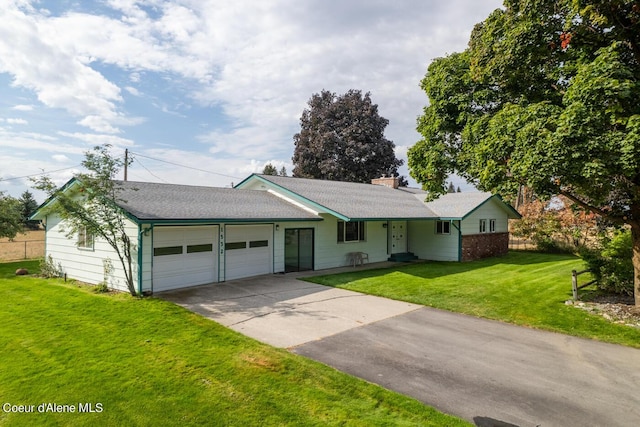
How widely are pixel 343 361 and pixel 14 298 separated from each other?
1047 cm

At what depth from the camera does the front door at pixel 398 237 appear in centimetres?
2041

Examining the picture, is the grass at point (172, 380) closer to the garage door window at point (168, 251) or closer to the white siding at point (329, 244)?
the garage door window at point (168, 251)

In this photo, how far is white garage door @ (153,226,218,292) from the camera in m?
11.6

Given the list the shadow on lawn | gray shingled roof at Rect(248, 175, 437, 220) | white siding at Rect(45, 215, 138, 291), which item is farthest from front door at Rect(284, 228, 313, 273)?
white siding at Rect(45, 215, 138, 291)

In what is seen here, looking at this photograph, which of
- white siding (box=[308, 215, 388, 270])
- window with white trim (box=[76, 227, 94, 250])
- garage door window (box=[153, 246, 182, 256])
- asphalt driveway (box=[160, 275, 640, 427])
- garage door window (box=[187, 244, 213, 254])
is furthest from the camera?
white siding (box=[308, 215, 388, 270])

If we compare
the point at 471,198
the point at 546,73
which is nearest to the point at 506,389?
the point at 546,73

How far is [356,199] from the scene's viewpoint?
19469 millimetres

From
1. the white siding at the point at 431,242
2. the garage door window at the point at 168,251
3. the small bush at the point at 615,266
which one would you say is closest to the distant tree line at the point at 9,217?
the garage door window at the point at 168,251

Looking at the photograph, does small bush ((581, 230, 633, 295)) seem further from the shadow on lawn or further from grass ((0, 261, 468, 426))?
grass ((0, 261, 468, 426))

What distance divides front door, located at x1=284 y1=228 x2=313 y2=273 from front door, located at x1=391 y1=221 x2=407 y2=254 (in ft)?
19.1

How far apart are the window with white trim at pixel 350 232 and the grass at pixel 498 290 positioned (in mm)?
2200

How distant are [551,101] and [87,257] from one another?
596 inches

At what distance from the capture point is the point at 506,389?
18.9 ft

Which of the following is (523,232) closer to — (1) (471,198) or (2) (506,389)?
(1) (471,198)
